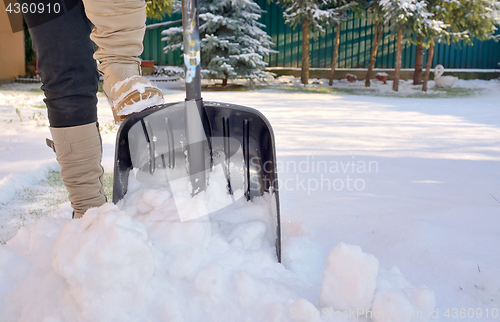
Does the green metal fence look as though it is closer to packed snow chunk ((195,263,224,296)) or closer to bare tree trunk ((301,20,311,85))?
bare tree trunk ((301,20,311,85))

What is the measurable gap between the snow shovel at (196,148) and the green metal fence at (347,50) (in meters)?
7.97

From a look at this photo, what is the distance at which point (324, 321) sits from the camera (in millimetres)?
675

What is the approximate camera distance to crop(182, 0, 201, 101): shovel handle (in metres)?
0.94

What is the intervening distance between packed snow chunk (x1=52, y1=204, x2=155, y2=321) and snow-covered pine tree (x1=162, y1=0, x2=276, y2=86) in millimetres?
5980

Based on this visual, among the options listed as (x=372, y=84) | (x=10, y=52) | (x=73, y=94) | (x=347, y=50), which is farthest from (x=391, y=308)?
(x=347, y=50)

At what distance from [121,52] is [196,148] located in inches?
13.8

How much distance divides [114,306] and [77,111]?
537mm

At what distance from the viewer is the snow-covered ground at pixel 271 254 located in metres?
0.67

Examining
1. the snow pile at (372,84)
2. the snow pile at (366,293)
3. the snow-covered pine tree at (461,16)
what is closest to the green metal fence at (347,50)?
the snow pile at (372,84)

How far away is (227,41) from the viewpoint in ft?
21.8

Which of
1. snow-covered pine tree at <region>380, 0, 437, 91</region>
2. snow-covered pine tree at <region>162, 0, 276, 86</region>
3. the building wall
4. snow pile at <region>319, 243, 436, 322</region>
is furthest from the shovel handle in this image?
the building wall

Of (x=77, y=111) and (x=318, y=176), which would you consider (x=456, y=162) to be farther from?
(x=77, y=111)

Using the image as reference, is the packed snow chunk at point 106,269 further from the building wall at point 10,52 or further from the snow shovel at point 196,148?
the building wall at point 10,52

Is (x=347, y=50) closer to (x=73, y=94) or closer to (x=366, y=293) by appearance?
(x=73, y=94)
